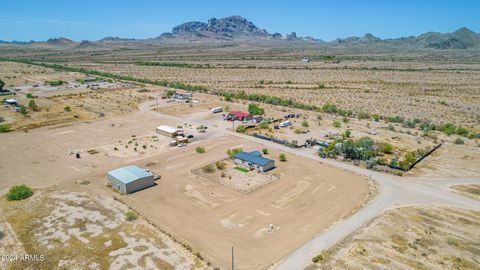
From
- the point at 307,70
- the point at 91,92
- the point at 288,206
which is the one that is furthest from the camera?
the point at 307,70

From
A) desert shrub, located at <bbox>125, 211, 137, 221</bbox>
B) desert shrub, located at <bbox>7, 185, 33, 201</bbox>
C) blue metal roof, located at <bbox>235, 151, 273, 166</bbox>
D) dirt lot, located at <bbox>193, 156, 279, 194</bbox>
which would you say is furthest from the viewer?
blue metal roof, located at <bbox>235, 151, 273, 166</bbox>

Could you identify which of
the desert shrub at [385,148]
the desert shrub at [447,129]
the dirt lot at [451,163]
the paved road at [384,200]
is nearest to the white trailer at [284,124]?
the paved road at [384,200]

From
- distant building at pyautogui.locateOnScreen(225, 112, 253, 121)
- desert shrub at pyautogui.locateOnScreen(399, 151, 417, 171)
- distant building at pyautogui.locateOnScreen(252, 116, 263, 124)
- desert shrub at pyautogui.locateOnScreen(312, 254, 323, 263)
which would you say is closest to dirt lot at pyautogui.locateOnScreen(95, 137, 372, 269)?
desert shrub at pyautogui.locateOnScreen(312, 254, 323, 263)

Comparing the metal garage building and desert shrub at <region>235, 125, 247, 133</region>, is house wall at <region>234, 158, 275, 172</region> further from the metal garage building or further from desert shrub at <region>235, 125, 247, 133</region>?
desert shrub at <region>235, 125, 247, 133</region>

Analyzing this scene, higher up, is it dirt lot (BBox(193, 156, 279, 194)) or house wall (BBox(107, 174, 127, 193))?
house wall (BBox(107, 174, 127, 193))

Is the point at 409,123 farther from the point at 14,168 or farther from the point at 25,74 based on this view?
the point at 25,74

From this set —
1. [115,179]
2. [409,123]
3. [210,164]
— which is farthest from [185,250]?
[409,123]

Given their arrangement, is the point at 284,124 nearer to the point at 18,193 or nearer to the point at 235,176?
the point at 235,176
